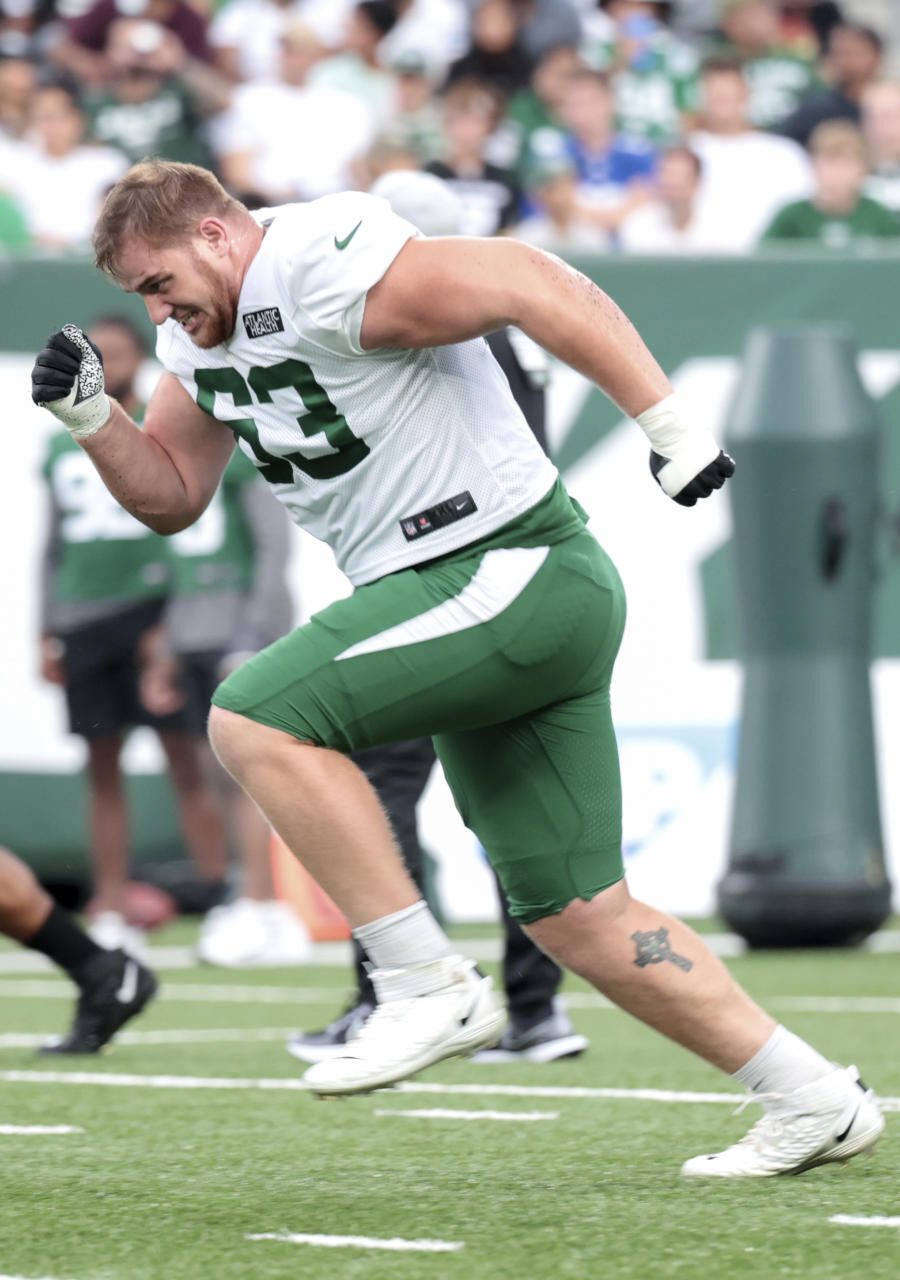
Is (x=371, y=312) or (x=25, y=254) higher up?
(x=25, y=254)

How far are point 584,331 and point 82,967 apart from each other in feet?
9.16

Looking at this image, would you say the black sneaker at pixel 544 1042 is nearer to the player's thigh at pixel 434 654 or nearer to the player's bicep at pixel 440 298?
the player's thigh at pixel 434 654

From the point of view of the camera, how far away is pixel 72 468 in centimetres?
897

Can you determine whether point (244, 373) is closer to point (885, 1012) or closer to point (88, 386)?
point (88, 386)

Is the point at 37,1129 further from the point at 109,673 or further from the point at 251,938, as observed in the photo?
the point at 109,673

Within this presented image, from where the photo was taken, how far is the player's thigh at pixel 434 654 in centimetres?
355

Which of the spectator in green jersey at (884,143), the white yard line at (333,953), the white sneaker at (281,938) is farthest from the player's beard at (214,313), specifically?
the spectator in green jersey at (884,143)

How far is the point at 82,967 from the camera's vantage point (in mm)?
5746

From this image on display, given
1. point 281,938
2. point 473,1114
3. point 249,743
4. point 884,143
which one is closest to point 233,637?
point 281,938

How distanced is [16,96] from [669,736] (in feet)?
18.5

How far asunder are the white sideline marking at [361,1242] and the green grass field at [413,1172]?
0.02 m

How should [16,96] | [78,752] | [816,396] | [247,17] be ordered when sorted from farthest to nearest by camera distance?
[247,17]
[16,96]
[78,752]
[816,396]

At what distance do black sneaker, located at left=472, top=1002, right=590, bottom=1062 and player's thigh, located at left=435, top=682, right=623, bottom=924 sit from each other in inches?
79.0

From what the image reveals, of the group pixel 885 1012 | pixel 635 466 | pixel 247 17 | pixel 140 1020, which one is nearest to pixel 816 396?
pixel 635 466
